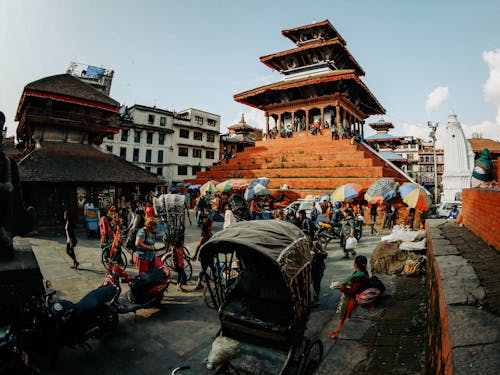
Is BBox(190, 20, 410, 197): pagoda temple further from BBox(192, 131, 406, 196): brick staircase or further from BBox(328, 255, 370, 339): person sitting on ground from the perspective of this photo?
BBox(328, 255, 370, 339): person sitting on ground

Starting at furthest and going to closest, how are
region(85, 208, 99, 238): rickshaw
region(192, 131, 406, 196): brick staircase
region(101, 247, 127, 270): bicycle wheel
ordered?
1. region(192, 131, 406, 196): brick staircase
2. region(85, 208, 99, 238): rickshaw
3. region(101, 247, 127, 270): bicycle wheel

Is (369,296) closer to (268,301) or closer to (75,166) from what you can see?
(268,301)

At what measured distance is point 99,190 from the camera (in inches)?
641

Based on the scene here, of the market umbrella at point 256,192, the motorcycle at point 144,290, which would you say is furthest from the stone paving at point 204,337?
the market umbrella at point 256,192

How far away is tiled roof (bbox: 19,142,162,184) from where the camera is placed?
1441cm

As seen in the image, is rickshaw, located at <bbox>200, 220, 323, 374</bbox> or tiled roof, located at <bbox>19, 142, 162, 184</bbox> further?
tiled roof, located at <bbox>19, 142, 162, 184</bbox>

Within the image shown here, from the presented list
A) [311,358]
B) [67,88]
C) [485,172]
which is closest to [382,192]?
[485,172]

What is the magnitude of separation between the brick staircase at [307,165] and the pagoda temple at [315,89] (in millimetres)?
3075

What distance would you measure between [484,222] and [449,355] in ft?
12.3

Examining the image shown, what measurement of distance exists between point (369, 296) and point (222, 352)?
3032mm

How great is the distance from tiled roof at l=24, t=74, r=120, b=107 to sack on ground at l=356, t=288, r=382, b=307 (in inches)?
781

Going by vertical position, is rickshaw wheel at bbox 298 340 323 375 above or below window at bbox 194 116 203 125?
below

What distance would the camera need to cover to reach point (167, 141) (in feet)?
135

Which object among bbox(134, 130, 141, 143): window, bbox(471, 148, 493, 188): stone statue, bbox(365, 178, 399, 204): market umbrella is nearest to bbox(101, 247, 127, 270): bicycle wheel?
bbox(471, 148, 493, 188): stone statue
